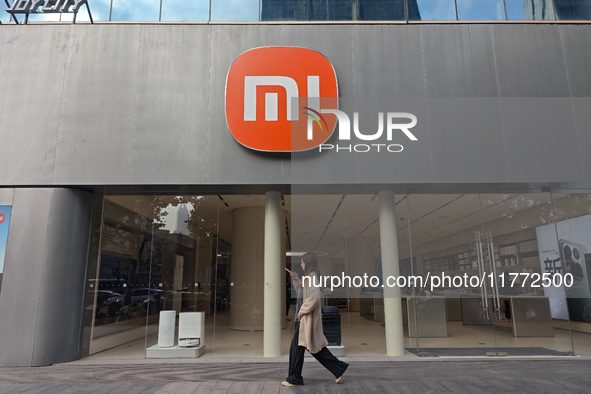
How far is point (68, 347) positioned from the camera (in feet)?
22.9

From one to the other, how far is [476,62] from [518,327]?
5.86 meters

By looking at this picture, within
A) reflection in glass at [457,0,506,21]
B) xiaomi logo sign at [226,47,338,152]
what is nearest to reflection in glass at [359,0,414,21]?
reflection in glass at [457,0,506,21]

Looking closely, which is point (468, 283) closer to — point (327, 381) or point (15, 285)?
point (327, 381)

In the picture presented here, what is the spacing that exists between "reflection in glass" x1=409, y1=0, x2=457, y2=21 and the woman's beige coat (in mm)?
5949

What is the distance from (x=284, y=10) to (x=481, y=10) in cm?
401

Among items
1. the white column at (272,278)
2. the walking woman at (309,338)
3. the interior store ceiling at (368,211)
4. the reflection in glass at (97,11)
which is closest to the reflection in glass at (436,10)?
the interior store ceiling at (368,211)

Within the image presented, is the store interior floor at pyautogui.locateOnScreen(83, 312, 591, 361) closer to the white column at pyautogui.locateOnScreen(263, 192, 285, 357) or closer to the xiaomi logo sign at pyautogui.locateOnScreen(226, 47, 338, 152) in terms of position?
the white column at pyautogui.locateOnScreen(263, 192, 285, 357)

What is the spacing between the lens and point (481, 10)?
8156 millimetres

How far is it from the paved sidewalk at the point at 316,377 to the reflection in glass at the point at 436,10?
655 centimetres

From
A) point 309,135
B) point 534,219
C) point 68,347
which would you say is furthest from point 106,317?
point 534,219

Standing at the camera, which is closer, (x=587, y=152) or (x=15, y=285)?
(x=15, y=285)

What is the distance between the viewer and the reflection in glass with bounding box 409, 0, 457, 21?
26.6 feet

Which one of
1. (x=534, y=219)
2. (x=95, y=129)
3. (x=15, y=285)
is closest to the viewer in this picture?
Answer: (x=15, y=285)

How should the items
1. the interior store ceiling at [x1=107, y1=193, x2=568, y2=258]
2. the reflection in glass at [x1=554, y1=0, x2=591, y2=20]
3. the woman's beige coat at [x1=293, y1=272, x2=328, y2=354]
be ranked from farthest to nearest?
the reflection in glass at [x1=554, y1=0, x2=591, y2=20]
the interior store ceiling at [x1=107, y1=193, x2=568, y2=258]
the woman's beige coat at [x1=293, y1=272, x2=328, y2=354]
